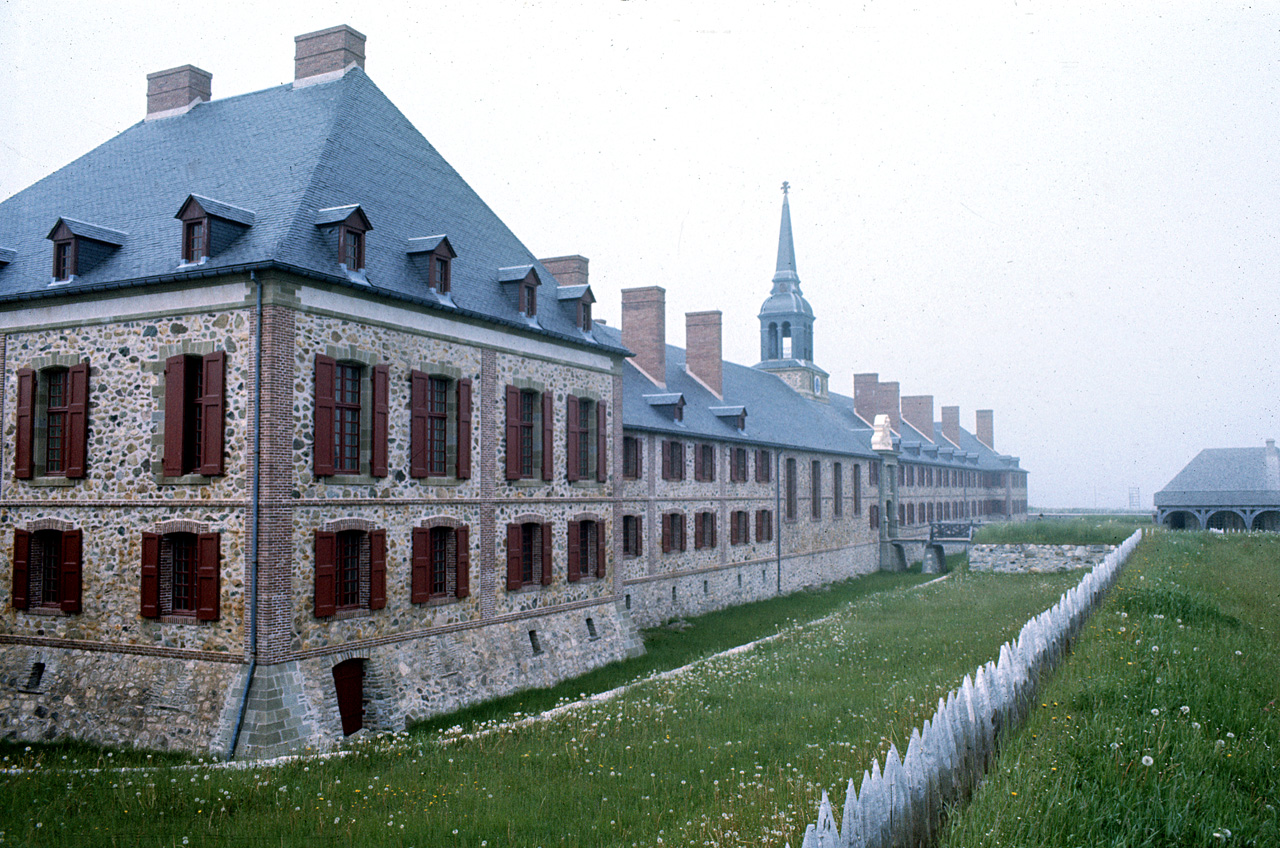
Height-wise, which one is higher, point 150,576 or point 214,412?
point 214,412

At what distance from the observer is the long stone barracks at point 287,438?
14.3m

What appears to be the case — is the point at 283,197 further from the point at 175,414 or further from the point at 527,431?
the point at 527,431

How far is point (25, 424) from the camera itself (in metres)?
16.4

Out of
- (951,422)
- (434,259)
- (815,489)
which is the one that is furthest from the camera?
(951,422)

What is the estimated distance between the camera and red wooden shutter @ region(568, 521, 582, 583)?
2120 centimetres

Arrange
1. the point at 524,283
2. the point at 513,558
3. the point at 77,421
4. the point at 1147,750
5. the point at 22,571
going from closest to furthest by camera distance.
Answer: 1. the point at 1147,750
2. the point at 77,421
3. the point at 22,571
4. the point at 513,558
5. the point at 524,283

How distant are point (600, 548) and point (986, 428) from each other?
64.3m

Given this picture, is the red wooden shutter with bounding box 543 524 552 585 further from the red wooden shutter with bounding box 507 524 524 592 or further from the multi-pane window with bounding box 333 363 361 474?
the multi-pane window with bounding box 333 363 361 474

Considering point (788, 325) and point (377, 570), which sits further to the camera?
point (788, 325)

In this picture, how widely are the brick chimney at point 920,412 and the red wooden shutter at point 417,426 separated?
170 ft

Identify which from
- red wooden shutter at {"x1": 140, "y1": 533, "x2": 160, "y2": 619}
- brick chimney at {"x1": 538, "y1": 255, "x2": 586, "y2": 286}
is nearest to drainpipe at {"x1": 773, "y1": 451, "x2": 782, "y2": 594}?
brick chimney at {"x1": 538, "y1": 255, "x2": 586, "y2": 286}

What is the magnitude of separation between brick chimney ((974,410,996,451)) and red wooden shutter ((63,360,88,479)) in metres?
73.7

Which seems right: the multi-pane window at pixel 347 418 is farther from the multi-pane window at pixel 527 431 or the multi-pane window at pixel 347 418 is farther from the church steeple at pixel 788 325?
the church steeple at pixel 788 325

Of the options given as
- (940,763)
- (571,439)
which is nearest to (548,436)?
(571,439)
